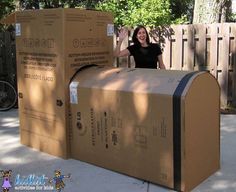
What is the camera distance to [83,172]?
15.5ft

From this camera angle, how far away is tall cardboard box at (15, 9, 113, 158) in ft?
16.5

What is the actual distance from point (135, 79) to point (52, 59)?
117 cm

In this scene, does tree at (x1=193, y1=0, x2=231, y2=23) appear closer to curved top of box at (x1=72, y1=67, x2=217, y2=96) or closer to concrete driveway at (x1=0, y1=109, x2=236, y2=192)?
concrete driveway at (x1=0, y1=109, x2=236, y2=192)

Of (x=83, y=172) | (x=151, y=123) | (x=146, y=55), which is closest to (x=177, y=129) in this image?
(x=151, y=123)

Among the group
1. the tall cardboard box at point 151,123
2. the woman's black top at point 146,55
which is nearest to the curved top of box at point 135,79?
the tall cardboard box at point 151,123

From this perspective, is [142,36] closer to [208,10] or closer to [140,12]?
[140,12]

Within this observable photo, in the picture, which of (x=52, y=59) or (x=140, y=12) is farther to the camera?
(x=140, y=12)

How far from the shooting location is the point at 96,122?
4758mm

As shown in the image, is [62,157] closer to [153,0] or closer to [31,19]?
[31,19]

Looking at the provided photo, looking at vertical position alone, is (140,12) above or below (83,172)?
above

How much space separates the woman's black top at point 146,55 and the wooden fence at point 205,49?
2461 millimetres

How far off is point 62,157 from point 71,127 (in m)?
0.40

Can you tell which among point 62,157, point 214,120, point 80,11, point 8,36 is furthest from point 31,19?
point 8,36

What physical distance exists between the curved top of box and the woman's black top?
0.78 m
